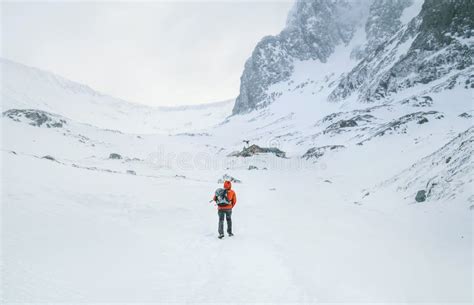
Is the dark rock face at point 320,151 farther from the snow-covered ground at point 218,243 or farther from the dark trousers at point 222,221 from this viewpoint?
the dark trousers at point 222,221

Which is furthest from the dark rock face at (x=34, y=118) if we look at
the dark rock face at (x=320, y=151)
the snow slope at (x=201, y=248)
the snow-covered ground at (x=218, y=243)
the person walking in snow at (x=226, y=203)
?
the person walking in snow at (x=226, y=203)

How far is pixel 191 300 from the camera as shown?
547 centimetres

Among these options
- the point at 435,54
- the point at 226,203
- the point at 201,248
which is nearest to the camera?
the point at 201,248

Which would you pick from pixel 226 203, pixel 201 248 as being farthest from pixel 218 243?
pixel 226 203

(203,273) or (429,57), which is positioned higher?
(429,57)

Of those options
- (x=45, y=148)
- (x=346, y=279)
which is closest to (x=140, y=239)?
(x=346, y=279)

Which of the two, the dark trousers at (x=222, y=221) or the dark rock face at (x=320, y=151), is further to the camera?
the dark rock face at (x=320, y=151)

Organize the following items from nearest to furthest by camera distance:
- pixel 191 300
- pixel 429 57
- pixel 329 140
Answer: pixel 191 300, pixel 329 140, pixel 429 57

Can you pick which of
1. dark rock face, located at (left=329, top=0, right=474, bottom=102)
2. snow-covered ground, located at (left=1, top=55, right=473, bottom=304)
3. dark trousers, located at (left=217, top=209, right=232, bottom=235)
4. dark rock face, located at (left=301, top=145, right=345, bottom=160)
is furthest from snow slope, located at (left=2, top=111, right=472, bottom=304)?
dark rock face, located at (left=329, top=0, right=474, bottom=102)

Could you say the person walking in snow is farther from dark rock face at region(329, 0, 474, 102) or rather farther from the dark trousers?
dark rock face at region(329, 0, 474, 102)

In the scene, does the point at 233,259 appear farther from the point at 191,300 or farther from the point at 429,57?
the point at 429,57

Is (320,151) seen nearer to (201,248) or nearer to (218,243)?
(218,243)

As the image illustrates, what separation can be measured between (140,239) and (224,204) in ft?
9.61

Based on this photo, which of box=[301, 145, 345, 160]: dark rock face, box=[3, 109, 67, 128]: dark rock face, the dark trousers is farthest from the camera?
box=[3, 109, 67, 128]: dark rock face
